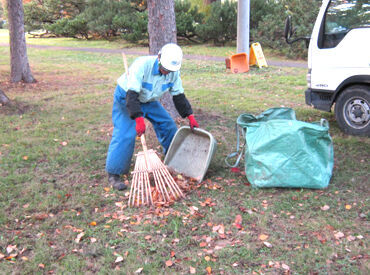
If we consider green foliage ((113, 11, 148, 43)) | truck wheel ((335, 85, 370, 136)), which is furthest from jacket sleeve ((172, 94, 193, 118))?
green foliage ((113, 11, 148, 43))

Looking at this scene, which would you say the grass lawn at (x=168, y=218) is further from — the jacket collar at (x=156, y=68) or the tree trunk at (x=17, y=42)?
the tree trunk at (x=17, y=42)

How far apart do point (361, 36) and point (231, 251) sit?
3.77 metres

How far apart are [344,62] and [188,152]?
273 cm

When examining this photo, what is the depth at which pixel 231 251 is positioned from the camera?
3.07 meters

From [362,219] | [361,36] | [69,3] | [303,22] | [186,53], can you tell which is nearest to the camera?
[362,219]

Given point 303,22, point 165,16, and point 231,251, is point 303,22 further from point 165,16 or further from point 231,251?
point 231,251

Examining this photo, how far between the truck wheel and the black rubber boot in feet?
11.5

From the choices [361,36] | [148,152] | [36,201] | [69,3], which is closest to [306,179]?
[148,152]

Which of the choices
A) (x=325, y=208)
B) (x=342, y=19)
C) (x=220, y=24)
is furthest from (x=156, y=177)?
(x=220, y=24)

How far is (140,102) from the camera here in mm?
4348

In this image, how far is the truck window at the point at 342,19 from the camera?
5332mm

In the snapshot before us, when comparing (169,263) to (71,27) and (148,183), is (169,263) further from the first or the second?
(71,27)

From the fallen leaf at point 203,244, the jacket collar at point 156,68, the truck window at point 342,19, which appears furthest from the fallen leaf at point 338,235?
the truck window at point 342,19

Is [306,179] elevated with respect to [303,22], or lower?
lower
